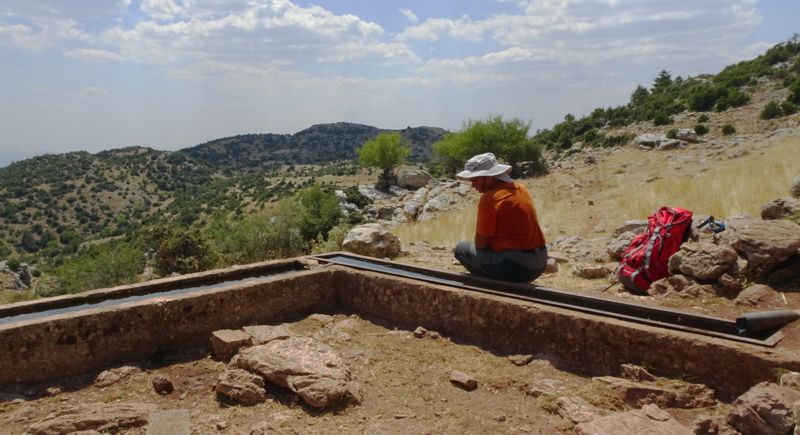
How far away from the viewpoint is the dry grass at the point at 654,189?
37.4 feet

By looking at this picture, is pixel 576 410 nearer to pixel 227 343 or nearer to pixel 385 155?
pixel 227 343

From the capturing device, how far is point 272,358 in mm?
3941

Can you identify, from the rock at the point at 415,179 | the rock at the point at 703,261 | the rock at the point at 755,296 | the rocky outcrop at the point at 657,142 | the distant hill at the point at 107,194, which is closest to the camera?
the rock at the point at 755,296

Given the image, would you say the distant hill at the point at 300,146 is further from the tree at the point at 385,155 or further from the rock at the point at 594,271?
the rock at the point at 594,271

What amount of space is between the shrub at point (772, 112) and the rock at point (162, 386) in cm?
2662

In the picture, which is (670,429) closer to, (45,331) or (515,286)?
(515,286)

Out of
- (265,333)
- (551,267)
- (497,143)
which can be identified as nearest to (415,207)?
(497,143)

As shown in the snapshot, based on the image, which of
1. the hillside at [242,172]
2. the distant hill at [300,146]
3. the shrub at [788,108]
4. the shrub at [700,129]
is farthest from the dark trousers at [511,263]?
the distant hill at [300,146]

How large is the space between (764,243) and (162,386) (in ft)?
17.5

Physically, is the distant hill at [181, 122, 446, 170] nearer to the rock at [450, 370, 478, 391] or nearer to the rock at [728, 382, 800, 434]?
the rock at [450, 370, 478, 391]

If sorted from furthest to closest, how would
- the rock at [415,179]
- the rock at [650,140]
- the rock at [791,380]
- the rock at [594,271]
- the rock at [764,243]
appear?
the rock at [415,179], the rock at [650,140], the rock at [594,271], the rock at [764,243], the rock at [791,380]

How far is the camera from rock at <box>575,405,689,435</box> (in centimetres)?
286

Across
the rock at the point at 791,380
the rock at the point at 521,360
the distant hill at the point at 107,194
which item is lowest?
the distant hill at the point at 107,194

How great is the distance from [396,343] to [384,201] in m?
24.2
